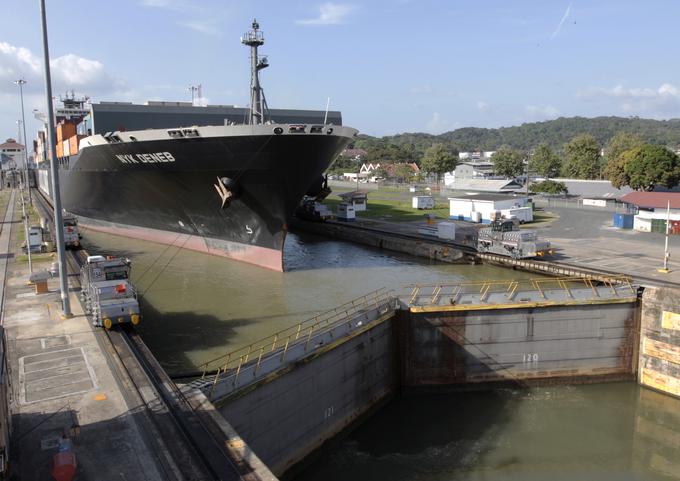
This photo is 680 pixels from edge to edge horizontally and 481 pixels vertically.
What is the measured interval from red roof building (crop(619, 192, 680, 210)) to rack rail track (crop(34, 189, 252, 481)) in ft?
124

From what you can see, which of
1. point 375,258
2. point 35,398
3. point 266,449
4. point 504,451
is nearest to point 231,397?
point 266,449

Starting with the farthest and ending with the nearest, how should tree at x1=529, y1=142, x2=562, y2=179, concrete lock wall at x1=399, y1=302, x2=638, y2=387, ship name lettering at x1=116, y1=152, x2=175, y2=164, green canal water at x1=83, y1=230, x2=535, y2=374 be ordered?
tree at x1=529, y1=142, x2=562, y2=179 < ship name lettering at x1=116, y1=152, x2=175, y2=164 < green canal water at x1=83, y1=230, x2=535, y2=374 < concrete lock wall at x1=399, y1=302, x2=638, y2=387

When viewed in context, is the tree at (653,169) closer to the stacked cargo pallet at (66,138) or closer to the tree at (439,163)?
the tree at (439,163)

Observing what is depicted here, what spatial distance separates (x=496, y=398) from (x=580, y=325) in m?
4.39

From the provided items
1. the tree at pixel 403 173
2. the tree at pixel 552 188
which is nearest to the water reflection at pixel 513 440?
the tree at pixel 552 188

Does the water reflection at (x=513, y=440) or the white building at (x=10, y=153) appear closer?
the water reflection at (x=513, y=440)

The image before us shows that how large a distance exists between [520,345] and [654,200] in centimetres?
2829

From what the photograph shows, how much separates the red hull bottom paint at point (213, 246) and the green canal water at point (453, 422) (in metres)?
3.50

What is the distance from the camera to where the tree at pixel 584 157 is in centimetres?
8906

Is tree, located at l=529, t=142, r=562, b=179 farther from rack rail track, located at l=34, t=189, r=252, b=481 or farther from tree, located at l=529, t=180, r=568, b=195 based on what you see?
rack rail track, located at l=34, t=189, r=252, b=481

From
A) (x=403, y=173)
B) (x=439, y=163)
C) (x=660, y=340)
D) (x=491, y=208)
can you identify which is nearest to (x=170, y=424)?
(x=660, y=340)

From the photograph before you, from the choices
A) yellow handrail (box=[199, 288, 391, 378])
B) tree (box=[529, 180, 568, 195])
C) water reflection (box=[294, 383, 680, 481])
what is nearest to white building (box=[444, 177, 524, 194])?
tree (box=[529, 180, 568, 195])

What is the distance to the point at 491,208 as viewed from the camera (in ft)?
153

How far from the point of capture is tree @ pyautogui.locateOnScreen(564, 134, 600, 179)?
89.1 meters
